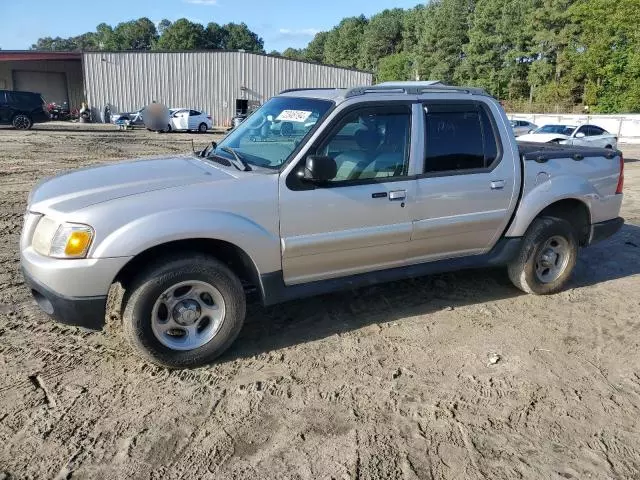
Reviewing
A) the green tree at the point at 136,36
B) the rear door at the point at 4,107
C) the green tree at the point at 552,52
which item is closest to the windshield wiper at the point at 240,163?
the rear door at the point at 4,107

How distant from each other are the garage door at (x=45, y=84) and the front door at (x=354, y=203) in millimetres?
51375

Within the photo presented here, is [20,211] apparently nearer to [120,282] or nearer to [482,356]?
[120,282]

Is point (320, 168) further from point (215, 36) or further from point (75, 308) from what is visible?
point (215, 36)

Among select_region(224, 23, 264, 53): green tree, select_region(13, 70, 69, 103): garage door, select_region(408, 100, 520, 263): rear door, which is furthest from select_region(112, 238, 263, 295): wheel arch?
select_region(224, 23, 264, 53): green tree

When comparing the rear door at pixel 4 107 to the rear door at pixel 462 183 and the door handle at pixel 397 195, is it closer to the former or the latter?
the rear door at pixel 462 183

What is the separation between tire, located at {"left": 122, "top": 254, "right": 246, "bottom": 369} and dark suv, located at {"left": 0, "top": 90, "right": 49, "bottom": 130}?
26000mm

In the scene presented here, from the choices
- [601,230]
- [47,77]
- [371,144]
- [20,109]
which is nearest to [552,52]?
[47,77]

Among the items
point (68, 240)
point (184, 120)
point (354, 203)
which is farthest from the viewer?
point (184, 120)

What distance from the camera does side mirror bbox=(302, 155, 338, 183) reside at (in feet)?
11.9

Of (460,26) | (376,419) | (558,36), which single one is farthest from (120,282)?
(460,26)

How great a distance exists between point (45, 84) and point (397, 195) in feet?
172

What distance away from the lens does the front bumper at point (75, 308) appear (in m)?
3.29

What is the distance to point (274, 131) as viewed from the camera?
4305mm

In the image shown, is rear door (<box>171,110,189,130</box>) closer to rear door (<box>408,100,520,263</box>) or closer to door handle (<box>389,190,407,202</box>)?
rear door (<box>408,100,520,263</box>)
